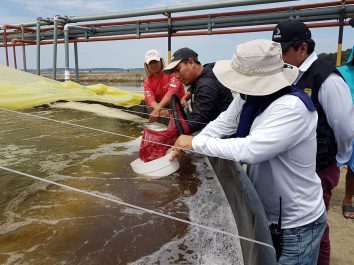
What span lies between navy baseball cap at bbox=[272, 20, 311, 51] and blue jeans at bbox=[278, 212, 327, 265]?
1.00m

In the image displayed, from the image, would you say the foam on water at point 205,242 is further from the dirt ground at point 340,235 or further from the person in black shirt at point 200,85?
the dirt ground at point 340,235

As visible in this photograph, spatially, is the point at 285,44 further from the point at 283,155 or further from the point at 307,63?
the point at 283,155

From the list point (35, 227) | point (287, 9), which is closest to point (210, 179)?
point (35, 227)

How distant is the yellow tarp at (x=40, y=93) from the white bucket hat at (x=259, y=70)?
15.6 feet

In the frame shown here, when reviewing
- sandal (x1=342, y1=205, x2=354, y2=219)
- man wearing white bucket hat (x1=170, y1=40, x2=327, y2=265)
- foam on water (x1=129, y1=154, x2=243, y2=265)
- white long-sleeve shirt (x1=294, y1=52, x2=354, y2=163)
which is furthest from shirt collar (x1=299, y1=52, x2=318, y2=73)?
sandal (x1=342, y1=205, x2=354, y2=219)

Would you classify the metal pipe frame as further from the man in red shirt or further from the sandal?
the sandal

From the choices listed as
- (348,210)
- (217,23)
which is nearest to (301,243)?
(348,210)

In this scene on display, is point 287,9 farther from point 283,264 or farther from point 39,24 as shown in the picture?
point 39,24

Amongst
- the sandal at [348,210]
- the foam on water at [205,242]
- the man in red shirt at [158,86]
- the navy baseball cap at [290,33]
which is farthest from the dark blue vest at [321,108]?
the man in red shirt at [158,86]

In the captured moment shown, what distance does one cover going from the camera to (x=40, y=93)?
569 centimetres

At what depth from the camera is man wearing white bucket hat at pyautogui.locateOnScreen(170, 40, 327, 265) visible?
1325 millimetres

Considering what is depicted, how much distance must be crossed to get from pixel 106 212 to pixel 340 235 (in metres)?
2.06

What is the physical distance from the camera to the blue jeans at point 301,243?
1.54 metres

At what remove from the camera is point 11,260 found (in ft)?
6.91
